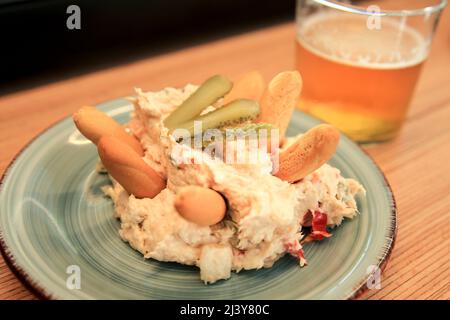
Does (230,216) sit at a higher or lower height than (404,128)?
higher

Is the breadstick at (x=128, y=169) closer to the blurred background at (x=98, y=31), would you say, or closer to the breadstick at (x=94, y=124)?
the breadstick at (x=94, y=124)

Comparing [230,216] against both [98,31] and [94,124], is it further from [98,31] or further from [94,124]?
[98,31]

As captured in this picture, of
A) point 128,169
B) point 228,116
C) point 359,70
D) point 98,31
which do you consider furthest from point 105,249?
point 98,31

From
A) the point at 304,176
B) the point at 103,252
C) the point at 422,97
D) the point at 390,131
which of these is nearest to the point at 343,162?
the point at 304,176

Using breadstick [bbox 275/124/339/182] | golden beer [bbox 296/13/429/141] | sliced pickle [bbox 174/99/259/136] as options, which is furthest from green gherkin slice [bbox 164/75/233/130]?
golden beer [bbox 296/13/429/141]

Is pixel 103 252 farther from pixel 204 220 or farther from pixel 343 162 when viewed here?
pixel 343 162

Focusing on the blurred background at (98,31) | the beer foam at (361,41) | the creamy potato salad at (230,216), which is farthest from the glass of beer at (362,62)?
the blurred background at (98,31)

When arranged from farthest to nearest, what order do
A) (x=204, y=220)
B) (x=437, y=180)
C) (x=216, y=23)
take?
(x=216, y=23), (x=437, y=180), (x=204, y=220)
